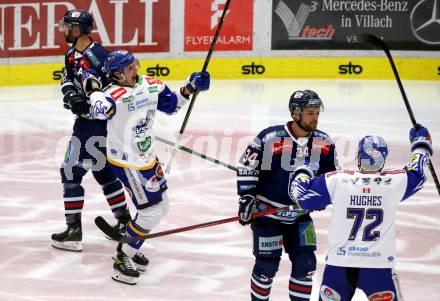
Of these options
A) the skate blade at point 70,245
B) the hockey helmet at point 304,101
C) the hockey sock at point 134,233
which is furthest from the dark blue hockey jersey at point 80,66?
the hockey helmet at point 304,101

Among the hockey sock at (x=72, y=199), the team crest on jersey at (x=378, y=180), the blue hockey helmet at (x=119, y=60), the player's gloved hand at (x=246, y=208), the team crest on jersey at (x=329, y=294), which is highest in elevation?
the blue hockey helmet at (x=119, y=60)

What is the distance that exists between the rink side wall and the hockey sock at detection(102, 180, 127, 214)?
23.5ft

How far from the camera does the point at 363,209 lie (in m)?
5.07

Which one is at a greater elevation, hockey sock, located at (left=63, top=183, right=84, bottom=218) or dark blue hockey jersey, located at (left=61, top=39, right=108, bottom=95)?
dark blue hockey jersey, located at (left=61, top=39, right=108, bottom=95)

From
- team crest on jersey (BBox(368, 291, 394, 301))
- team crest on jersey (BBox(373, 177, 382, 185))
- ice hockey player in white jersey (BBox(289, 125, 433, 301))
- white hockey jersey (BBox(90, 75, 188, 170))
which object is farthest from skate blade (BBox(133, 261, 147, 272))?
team crest on jersey (BBox(373, 177, 382, 185))

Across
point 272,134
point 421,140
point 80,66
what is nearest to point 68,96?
point 80,66

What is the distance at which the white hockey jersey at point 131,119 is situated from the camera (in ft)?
22.2

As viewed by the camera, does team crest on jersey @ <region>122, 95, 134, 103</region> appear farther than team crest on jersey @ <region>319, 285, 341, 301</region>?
Yes

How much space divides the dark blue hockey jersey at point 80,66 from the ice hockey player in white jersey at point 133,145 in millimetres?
872

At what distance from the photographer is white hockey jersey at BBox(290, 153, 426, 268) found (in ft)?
16.6

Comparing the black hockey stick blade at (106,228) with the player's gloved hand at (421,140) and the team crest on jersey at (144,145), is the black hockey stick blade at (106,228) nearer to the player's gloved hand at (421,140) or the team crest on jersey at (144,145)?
the team crest on jersey at (144,145)

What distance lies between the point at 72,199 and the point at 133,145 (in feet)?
3.44

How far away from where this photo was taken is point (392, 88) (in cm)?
1466

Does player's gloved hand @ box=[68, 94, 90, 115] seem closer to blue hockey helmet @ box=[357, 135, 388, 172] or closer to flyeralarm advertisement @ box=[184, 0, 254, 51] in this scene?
blue hockey helmet @ box=[357, 135, 388, 172]
